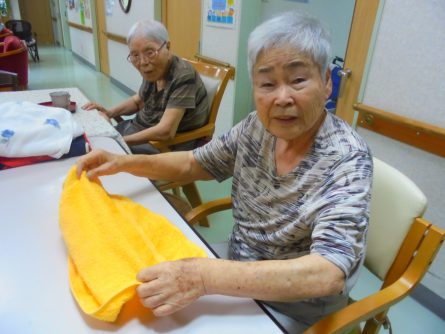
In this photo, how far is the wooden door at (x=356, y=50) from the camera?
1.71 metres

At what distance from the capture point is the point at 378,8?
5.40 feet

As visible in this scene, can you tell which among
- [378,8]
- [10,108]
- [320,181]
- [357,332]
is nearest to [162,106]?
[10,108]

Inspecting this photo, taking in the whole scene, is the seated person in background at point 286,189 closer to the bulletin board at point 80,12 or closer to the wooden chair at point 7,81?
the wooden chair at point 7,81

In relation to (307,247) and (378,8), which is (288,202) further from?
(378,8)

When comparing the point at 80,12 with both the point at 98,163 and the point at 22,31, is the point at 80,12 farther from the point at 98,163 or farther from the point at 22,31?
the point at 98,163

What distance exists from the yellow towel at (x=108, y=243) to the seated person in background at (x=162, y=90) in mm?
985

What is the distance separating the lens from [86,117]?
5.69ft

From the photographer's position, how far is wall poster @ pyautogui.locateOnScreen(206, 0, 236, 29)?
2.79m

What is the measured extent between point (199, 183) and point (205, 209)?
1692 mm

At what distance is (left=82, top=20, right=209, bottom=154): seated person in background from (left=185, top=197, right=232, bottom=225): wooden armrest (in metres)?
0.81

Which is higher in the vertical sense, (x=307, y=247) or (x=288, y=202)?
(x=288, y=202)

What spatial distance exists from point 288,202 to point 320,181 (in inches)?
4.7

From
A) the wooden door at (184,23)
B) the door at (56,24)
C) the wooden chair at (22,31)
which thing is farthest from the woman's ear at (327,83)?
the door at (56,24)

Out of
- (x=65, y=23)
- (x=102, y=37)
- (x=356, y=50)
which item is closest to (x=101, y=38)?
(x=102, y=37)
